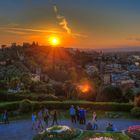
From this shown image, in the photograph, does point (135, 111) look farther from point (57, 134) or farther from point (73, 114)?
point (57, 134)

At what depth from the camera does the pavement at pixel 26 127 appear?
25.1 metres

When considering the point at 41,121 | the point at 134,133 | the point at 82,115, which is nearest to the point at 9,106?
the point at 41,121

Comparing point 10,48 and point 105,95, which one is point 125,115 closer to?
point 105,95

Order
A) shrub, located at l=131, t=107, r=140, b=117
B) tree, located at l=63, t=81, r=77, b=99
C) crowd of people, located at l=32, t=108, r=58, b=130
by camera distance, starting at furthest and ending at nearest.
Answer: tree, located at l=63, t=81, r=77, b=99
shrub, located at l=131, t=107, r=140, b=117
crowd of people, located at l=32, t=108, r=58, b=130

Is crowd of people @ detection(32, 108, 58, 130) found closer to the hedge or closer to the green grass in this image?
the hedge

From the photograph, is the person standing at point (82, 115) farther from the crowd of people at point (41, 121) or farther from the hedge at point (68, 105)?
the hedge at point (68, 105)

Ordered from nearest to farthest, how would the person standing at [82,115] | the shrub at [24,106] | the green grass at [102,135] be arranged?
the green grass at [102,135]
the person standing at [82,115]
the shrub at [24,106]

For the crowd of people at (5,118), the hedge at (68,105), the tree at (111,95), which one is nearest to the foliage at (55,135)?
the crowd of people at (5,118)

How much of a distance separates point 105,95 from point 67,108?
9.01 meters

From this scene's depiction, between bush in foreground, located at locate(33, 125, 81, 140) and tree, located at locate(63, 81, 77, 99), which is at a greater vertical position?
tree, located at locate(63, 81, 77, 99)

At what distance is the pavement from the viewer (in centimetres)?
2505

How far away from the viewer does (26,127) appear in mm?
27656

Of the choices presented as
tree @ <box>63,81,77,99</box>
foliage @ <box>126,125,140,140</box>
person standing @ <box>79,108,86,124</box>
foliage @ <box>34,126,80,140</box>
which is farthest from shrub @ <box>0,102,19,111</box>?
tree @ <box>63,81,77,99</box>

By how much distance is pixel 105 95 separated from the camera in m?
41.5
